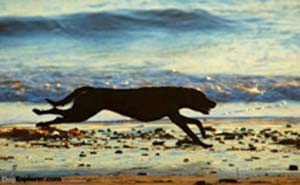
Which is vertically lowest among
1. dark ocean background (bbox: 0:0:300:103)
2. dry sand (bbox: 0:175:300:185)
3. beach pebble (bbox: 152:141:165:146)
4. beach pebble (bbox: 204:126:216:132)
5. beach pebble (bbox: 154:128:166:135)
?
dry sand (bbox: 0:175:300:185)

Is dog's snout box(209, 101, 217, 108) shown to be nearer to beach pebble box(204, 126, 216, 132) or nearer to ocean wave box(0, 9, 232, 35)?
beach pebble box(204, 126, 216, 132)

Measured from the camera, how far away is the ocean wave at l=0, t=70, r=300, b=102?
45.9 feet

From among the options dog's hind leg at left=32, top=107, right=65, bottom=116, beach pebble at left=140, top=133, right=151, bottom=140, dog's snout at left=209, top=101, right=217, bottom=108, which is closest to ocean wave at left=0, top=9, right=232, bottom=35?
beach pebble at left=140, top=133, right=151, bottom=140

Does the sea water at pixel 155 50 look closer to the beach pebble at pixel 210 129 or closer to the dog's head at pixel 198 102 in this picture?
the beach pebble at pixel 210 129

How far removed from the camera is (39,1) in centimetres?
2042

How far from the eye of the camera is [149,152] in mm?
11445

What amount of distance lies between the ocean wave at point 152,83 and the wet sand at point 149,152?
123 cm

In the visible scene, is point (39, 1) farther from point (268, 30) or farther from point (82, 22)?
point (268, 30)

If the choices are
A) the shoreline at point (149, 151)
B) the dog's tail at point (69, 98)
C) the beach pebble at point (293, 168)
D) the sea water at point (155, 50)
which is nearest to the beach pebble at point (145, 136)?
the shoreline at point (149, 151)

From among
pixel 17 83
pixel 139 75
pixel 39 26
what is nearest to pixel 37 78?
pixel 17 83

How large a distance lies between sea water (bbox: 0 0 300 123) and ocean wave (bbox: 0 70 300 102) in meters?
0.01

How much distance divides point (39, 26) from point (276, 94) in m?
6.39

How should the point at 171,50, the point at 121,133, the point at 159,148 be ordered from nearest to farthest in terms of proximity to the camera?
the point at 159,148 < the point at 121,133 < the point at 171,50

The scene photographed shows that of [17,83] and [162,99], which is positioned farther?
[17,83]
